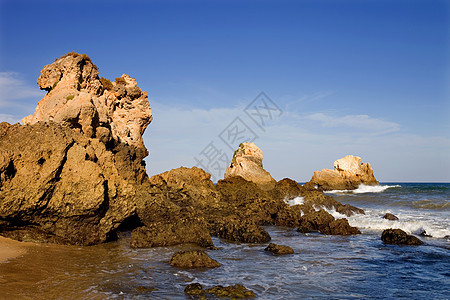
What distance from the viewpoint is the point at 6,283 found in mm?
6652

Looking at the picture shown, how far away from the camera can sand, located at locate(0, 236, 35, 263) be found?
27.7ft

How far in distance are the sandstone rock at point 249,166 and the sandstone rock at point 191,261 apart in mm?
28108

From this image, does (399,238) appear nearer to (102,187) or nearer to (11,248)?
(102,187)

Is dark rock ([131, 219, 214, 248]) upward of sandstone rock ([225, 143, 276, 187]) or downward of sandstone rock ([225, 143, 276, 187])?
downward

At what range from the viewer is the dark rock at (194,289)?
7046 millimetres

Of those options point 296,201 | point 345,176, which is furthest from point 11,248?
point 345,176

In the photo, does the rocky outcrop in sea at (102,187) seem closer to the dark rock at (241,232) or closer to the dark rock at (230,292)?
the dark rock at (241,232)

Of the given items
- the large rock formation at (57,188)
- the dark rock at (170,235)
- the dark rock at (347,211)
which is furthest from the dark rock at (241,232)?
the dark rock at (347,211)

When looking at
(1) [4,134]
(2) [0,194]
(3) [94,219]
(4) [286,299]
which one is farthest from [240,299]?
(1) [4,134]

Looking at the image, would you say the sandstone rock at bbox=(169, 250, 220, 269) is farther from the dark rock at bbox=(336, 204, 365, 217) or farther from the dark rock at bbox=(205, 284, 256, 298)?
the dark rock at bbox=(336, 204, 365, 217)

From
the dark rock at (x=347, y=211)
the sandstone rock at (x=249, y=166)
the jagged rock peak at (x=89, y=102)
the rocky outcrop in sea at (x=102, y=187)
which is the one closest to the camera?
the rocky outcrop in sea at (x=102, y=187)

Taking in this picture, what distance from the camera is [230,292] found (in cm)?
709

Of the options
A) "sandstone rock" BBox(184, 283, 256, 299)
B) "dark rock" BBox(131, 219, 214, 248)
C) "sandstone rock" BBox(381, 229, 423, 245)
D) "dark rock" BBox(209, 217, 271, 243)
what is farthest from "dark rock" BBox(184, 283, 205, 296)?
"sandstone rock" BBox(381, 229, 423, 245)

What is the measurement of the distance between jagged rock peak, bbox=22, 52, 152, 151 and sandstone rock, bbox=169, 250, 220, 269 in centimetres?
963
